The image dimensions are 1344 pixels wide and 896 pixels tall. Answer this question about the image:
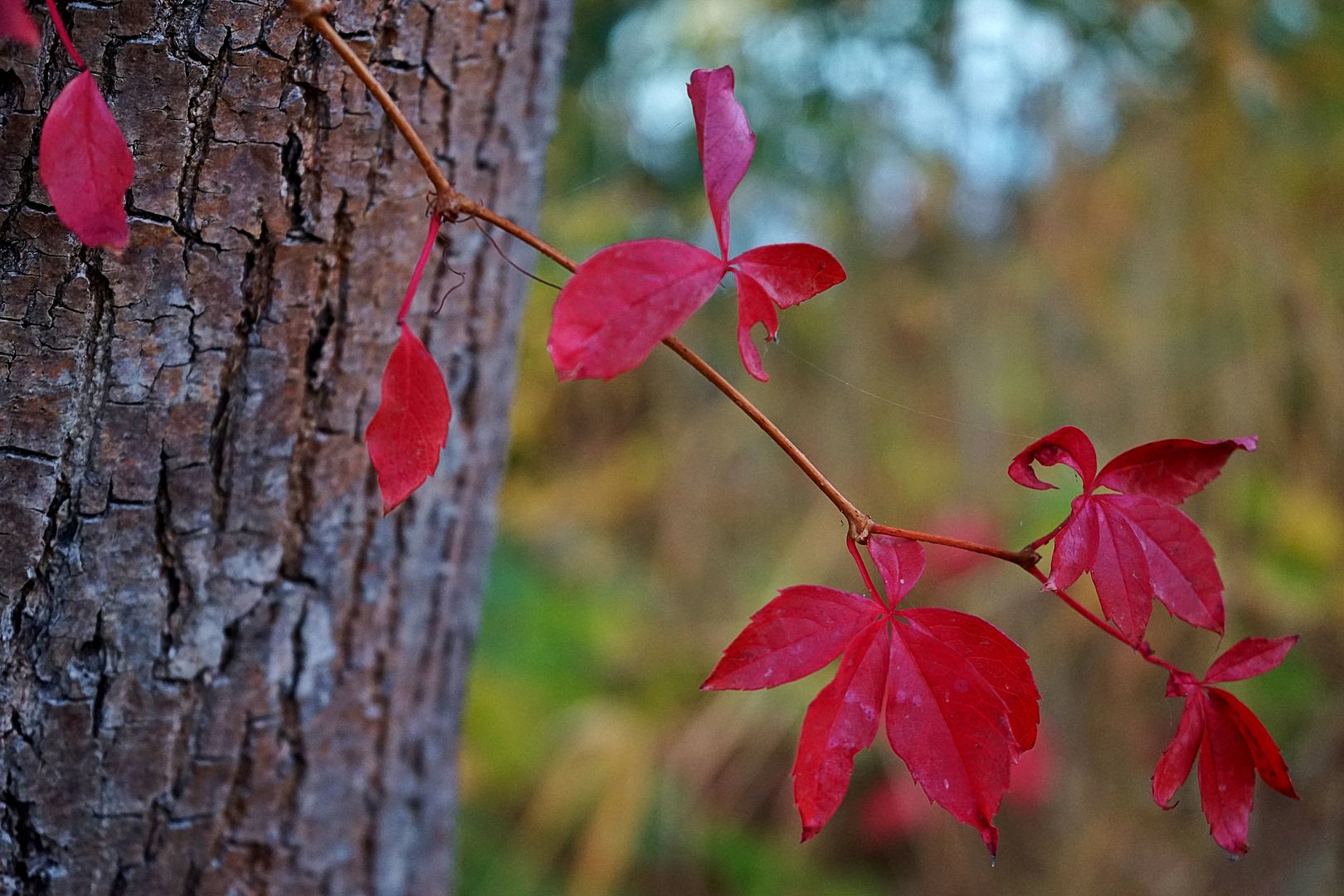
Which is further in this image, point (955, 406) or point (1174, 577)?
point (955, 406)

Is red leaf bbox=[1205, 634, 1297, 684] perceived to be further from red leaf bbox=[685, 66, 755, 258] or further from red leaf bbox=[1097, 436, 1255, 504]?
red leaf bbox=[685, 66, 755, 258]

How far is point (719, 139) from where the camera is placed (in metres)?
0.34

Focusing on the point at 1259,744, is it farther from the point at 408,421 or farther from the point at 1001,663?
the point at 408,421

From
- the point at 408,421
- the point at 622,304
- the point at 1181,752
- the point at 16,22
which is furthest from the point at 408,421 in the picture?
the point at 1181,752

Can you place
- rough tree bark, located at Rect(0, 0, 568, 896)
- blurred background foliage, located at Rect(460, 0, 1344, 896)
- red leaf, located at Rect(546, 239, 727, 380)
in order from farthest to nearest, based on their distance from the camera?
1. blurred background foliage, located at Rect(460, 0, 1344, 896)
2. rough tree bark, located at Rect(0, 0, 568, 896)
3. red leaf, located at Rect(546, 239, 727, 380)

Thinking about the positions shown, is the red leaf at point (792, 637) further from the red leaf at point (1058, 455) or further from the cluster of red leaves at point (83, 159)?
the cluster of red leaves at point (83, 159)

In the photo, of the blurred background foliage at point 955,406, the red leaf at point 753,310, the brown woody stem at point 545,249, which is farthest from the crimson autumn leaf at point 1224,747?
the blurred background foliage at point 955,406

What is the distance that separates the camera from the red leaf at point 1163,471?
1.23ft

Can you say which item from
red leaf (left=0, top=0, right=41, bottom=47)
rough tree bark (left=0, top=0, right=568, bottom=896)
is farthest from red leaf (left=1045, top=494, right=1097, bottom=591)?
red leaf (left=0, top=0, right=41, bottom=47)

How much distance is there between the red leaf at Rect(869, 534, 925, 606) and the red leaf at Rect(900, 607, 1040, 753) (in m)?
0.01

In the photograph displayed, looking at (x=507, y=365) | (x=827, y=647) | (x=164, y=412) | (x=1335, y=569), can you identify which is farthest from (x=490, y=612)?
(x=1335, y=569)

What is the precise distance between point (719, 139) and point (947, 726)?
0.83 feet

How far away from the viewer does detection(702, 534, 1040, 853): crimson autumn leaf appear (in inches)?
13.8

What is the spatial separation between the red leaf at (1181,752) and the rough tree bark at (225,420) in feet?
1.43
